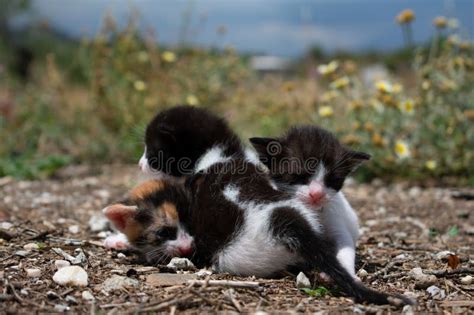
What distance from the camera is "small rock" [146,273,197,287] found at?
3.31 m

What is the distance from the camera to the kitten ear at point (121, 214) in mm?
3809

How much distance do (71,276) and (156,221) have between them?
72cm

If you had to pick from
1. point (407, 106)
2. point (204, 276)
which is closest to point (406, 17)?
point (407, 106)

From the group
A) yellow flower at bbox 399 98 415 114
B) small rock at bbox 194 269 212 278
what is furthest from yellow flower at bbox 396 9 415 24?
small rock at bbox 194 269 212 278

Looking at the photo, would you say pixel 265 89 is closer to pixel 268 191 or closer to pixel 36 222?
pixel 36 222

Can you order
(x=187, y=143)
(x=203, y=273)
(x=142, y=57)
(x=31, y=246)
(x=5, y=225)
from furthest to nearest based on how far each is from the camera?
(x=142, y=57), (x=5, y=225), (x=187, y=143), (x=31, y=246), (x=203, y=273)

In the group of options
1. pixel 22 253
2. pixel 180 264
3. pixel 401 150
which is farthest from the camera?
pixel 401 150

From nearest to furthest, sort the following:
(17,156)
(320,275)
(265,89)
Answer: (320,275), (17,156), (265,89)

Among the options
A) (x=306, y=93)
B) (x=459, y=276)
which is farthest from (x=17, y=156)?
(x=459, y=276)

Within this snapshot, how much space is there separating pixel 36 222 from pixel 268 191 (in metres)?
2.32

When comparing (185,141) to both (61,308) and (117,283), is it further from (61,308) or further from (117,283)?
(61,308)

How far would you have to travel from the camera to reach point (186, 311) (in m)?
2.89

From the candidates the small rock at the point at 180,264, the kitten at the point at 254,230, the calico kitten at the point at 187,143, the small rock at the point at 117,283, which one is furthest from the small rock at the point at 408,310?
the calico kitten at the point at 187,143

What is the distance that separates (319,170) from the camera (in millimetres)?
3715
